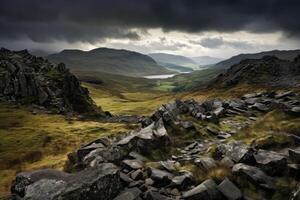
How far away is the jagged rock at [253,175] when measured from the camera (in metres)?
16.5

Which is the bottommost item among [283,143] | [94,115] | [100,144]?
[94,115]

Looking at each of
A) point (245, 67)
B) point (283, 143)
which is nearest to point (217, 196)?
point (283, 143)

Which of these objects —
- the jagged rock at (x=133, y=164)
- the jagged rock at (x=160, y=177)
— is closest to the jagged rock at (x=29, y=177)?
the jagged rock at (x=133, y=164)

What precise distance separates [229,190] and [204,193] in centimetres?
144

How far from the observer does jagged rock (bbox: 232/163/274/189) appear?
54.2 ft

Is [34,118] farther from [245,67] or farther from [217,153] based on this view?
[245,67]

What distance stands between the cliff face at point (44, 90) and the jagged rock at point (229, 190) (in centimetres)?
11175

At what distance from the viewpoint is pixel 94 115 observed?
415ft

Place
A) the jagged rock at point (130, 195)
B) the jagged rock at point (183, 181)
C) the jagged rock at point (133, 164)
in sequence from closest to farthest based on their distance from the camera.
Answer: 1. the jagged rock at point (130, 195)
2. the jagged rock at point (183, 181)
3. the jagged rock at point (133, 164)

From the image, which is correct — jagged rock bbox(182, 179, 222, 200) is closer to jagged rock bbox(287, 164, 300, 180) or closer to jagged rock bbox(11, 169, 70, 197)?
jagged rock bbox(287, 164, 300, 180)

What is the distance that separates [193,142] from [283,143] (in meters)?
8.83

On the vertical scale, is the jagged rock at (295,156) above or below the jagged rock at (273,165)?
above

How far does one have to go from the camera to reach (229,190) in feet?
52.5

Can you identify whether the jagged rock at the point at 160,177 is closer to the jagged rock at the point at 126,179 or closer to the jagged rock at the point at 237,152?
the jagged rock at the point at 126,179
